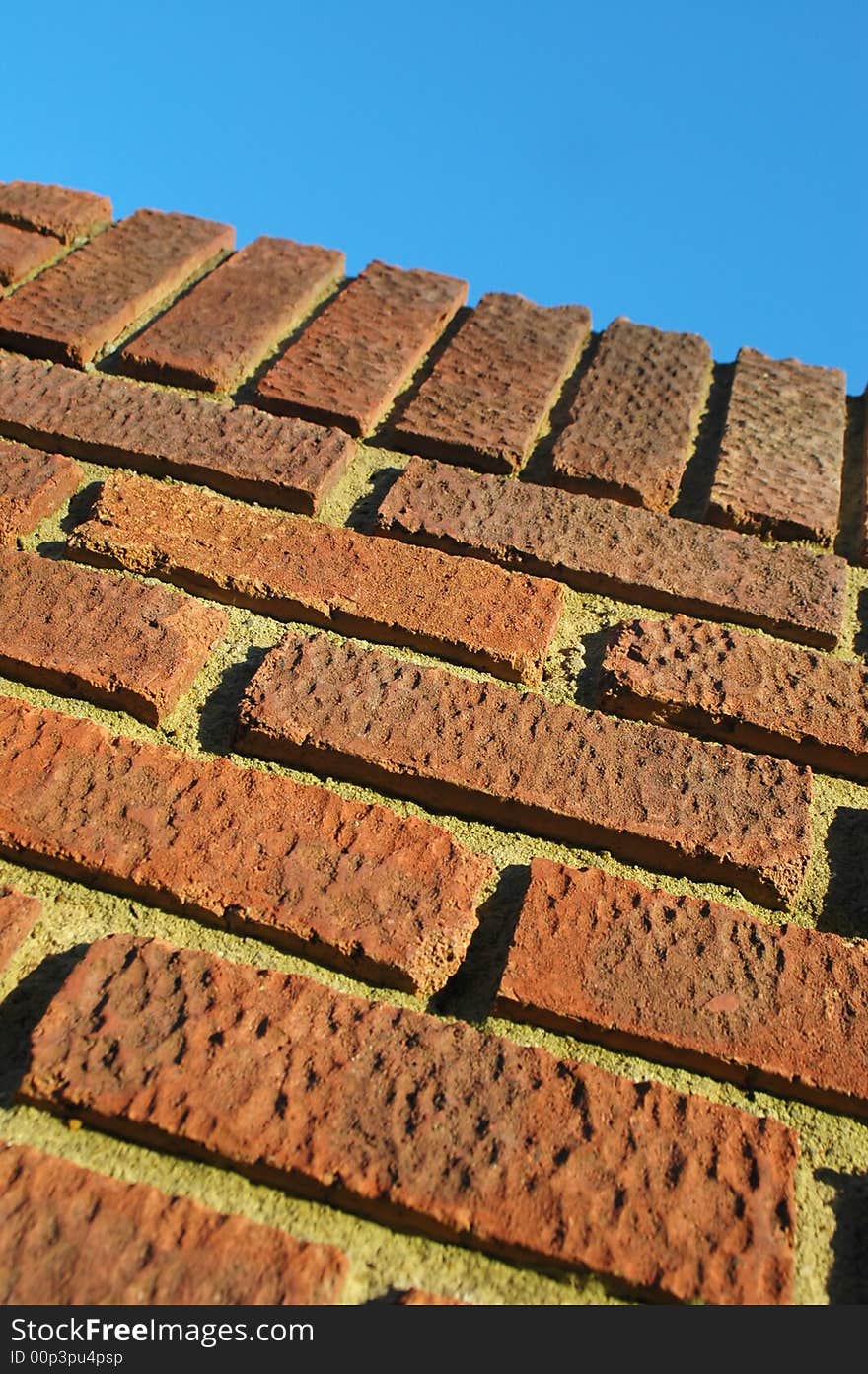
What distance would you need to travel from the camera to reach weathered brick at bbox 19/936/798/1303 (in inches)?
37.1

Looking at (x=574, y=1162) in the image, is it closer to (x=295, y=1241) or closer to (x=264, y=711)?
(x=295, y=1241)

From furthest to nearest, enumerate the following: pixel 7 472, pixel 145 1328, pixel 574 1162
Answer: pixel 7 472, pixel 574 1162, pixel 145 1328

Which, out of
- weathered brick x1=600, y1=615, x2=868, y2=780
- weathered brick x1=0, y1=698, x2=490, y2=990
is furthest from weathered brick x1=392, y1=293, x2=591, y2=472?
weathered brick x1=0, y1=698, x2=490, y2=990

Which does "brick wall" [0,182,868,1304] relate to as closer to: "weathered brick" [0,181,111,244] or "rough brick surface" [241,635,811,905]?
"rough brick surface" [241,635,811,905]

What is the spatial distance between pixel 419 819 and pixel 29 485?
76cm

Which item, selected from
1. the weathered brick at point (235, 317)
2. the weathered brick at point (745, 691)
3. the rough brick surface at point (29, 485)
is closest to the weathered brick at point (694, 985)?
the weathered brick at point (745, 691)

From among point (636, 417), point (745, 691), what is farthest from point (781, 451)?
point (745, 691)

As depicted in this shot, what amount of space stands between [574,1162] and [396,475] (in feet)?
3.43

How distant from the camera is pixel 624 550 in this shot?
1.61 meters

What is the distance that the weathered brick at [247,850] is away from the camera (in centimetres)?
A: 114

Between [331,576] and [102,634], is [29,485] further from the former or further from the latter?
[331,576]

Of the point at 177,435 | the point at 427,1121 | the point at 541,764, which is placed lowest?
the point at 427,1121

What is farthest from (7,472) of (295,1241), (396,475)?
(295,1241)

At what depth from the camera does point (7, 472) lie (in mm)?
1633
